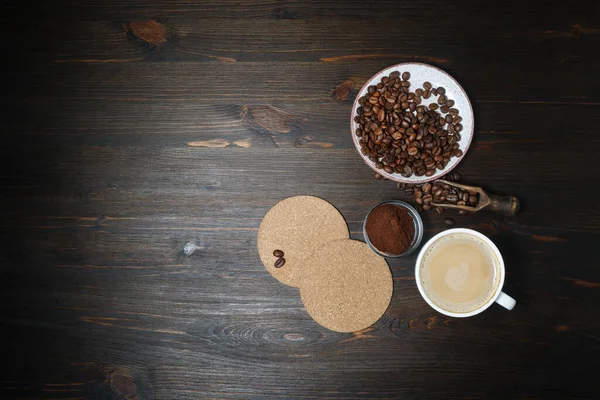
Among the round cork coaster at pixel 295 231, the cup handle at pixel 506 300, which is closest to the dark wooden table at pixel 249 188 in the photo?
the round cork coaster at pixel 295 231

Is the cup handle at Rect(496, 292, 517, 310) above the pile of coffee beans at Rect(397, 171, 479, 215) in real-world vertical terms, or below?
below

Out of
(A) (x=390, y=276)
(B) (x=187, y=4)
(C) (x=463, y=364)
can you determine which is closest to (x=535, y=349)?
(C) (x=463, y=364)

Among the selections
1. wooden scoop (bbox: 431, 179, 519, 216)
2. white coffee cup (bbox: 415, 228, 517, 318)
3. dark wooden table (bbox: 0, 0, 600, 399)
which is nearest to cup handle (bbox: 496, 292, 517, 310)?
white coffee cup (bbox: 415, 228, 517, 318)

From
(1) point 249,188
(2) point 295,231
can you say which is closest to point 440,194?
(2) point 295,231

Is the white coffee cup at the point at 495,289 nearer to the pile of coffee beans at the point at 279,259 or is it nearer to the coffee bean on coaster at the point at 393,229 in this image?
the coffee bean on coaster at the point at 393,229

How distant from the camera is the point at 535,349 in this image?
5.37ft

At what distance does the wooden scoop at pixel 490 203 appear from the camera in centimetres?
155

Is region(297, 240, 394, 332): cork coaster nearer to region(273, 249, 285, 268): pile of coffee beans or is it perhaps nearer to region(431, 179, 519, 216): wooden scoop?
region(273, 249, 285, 268): pile of coffee beans

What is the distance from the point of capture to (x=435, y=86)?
62.4 inches

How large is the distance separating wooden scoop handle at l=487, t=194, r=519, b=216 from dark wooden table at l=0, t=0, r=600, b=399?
0.07 m

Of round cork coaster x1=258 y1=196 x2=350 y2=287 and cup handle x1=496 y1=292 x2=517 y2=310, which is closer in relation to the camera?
cup handle x1=496 y1=292 x2=517 y2=310

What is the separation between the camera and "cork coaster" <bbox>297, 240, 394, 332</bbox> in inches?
64.1

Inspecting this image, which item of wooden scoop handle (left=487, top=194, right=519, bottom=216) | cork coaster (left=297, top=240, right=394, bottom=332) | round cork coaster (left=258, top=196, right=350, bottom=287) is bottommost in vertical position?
cork coaster (left=297, top=240, right=394, bottom=332)

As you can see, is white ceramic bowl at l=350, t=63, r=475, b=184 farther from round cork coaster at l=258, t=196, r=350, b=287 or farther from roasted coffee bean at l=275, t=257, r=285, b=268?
roasted coffee bean at l=275, t=257, r=285, b=268
